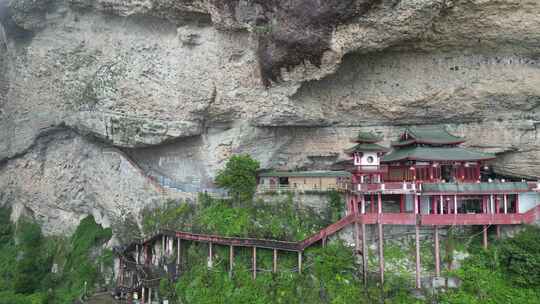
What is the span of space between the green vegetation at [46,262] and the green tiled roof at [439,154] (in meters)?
20.3

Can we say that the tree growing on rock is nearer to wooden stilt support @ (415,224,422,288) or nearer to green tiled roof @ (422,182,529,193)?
wooden stilt support @ (415,224,422,288)

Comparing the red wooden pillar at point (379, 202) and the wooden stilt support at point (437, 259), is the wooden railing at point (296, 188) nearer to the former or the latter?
the red wooden pillar at point (379, 202)

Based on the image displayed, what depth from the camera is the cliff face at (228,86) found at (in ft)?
64.3

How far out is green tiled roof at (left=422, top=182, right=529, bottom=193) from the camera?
60.1ft

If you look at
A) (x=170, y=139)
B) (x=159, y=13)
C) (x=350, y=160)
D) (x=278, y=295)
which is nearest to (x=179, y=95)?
(x=170, y=139)

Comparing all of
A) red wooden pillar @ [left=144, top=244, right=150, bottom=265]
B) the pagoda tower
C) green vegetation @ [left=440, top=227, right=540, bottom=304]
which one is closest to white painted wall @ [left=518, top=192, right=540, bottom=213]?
green vegetation @ [left=440, top=227, right=540, bottom=304]

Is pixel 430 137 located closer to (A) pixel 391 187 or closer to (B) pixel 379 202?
(A) pixel 391 187

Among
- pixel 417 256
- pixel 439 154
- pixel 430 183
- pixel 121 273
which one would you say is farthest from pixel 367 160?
pixel 121 273

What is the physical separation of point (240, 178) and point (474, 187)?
12.3 metres

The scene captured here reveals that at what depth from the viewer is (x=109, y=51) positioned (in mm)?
26672

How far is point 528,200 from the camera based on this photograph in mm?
18984

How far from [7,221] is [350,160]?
27991mm

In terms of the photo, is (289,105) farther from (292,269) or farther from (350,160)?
(292,269)

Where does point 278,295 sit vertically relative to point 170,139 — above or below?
below
